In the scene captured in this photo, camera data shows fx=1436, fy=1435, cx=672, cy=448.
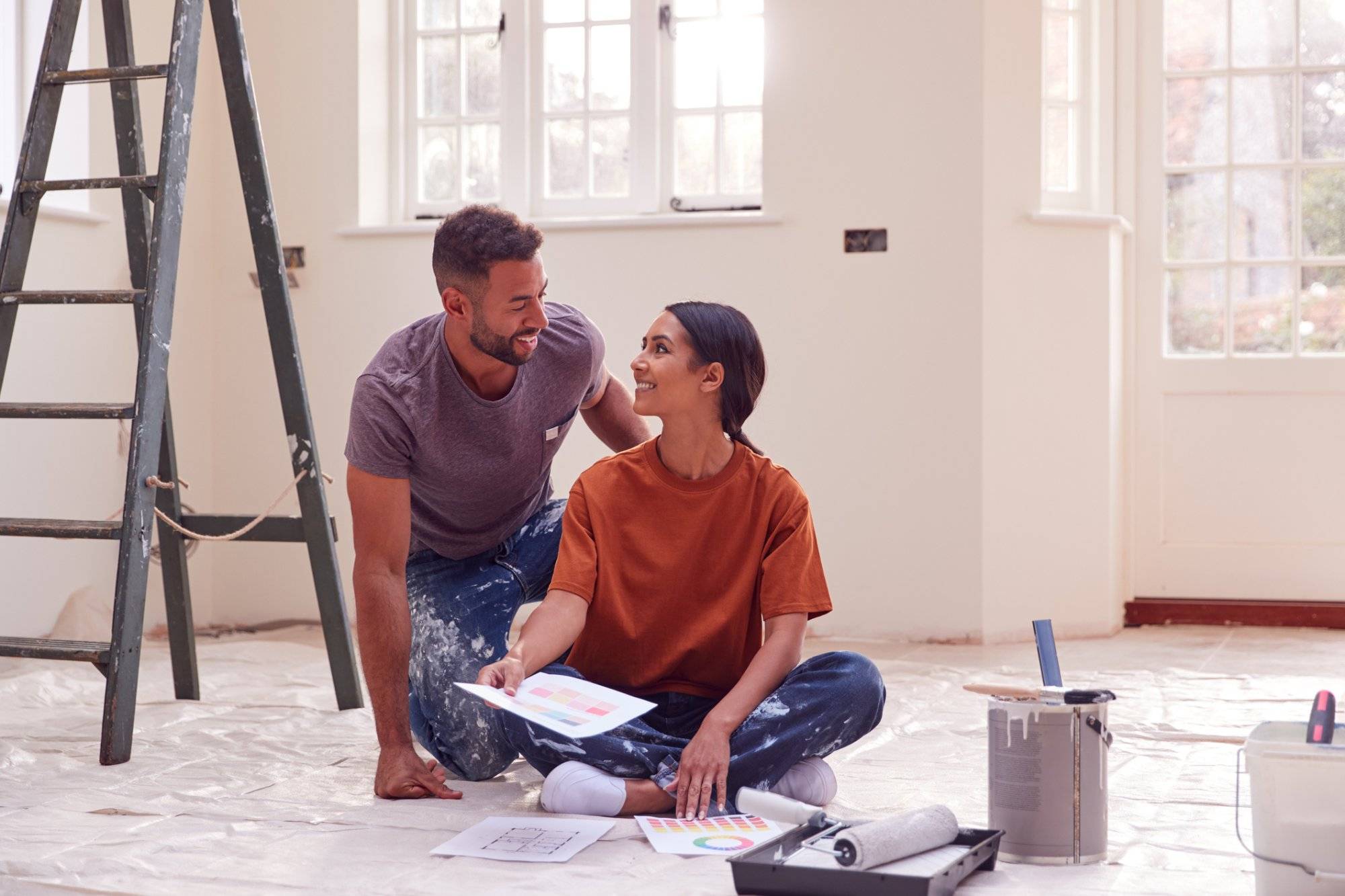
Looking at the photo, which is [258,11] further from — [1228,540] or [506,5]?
[1228,540]

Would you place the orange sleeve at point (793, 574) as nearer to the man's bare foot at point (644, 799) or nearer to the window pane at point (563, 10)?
the man's bare foot at point (644, 799)

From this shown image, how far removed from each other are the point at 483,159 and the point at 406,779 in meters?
2.90

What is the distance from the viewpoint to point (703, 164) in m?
4.57

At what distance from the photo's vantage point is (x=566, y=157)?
4.67 metres

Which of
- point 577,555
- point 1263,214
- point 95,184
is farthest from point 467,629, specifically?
point 1263,214

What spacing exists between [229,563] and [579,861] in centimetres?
319

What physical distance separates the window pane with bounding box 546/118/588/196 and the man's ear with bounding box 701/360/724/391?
2.59 meters

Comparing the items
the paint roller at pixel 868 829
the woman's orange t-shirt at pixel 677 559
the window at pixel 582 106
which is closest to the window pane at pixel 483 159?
the window at pixel 582 106

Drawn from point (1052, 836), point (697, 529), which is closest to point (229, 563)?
point (697, 529)

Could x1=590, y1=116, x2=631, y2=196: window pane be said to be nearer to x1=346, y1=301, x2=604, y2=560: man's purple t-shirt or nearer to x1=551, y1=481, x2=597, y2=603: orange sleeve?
x1=346, y1=301, x2=604, y2=560: man's purple t-shirt

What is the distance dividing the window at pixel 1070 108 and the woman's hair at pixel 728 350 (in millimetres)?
2476

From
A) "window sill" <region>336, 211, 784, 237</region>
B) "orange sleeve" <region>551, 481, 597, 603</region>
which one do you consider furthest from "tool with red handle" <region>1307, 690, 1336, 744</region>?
"window sill" <region>336, 211, 784, 237</region>

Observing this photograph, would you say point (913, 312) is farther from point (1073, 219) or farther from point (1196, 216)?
point (1196, 216)

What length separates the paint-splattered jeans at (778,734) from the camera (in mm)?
2100
